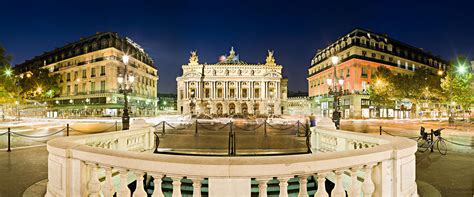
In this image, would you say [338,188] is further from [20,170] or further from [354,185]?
[20,170]

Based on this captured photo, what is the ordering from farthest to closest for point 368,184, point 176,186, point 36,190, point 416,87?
point 416,87, point 36,190, point 368,184, point 176,186

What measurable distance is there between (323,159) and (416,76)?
1891 inches

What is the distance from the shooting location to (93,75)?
5744cm

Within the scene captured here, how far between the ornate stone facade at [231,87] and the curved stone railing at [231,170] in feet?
266

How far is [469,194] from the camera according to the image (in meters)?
5.65

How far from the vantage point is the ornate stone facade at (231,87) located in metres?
86.0

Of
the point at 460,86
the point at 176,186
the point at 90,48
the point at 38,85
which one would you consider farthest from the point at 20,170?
the point at 90,48

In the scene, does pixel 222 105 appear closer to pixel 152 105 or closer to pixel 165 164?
pixel 152 105

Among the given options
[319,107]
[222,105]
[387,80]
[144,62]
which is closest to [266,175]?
[387,80]

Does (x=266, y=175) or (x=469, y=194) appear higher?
(x=266, y=175)

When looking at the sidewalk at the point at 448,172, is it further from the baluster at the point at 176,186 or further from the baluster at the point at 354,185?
the baluster at the point at 176,186

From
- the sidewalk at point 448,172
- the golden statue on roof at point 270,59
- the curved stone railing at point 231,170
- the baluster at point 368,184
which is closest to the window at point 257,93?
the golden statue on roof at point 270,59

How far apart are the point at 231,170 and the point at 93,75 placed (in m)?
63.3

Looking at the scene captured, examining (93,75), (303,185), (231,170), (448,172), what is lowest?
(448,172)
